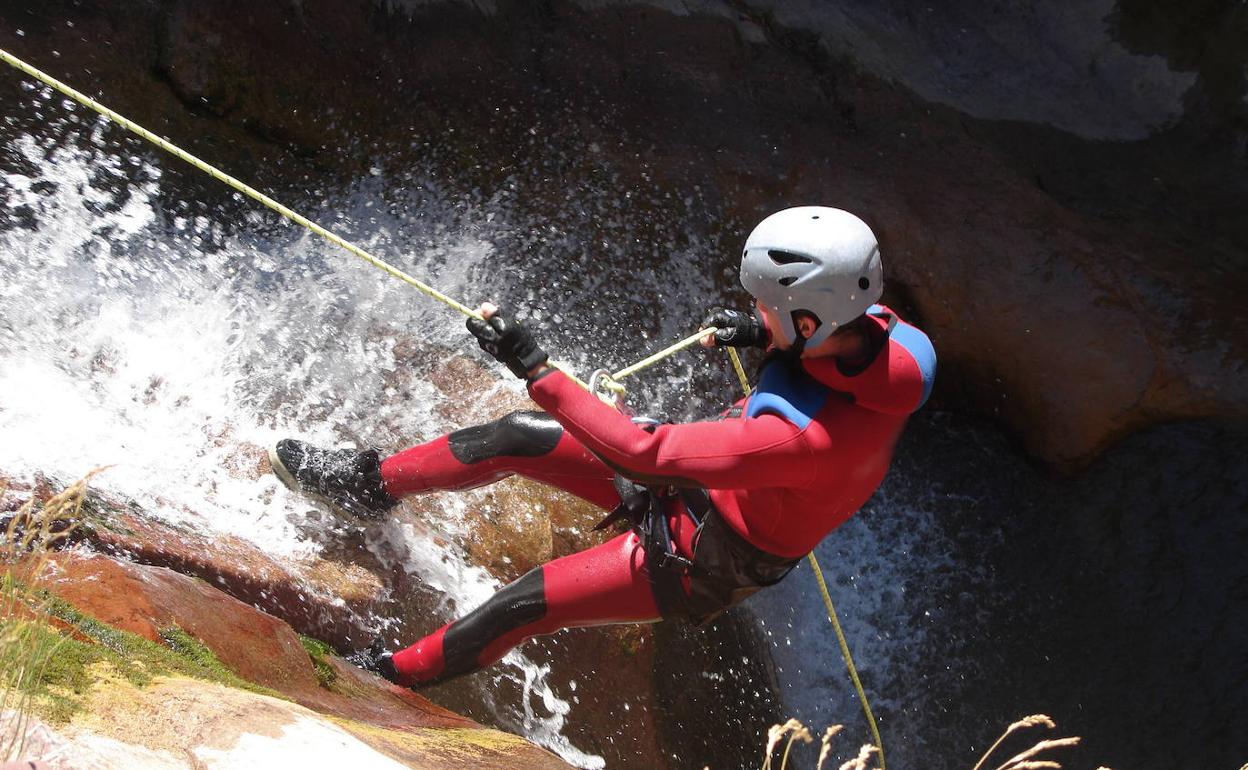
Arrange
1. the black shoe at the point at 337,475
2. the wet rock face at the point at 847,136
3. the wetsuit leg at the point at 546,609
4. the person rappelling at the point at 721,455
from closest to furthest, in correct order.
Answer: the person rappelling at the point at 721,455 < the wetsuit leg at the point at 546,609 < the black shoe at the point at 337,475 < the wet rock face at the point at 847,136

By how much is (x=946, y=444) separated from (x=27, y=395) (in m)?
4.57

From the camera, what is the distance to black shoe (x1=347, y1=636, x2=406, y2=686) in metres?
3.68

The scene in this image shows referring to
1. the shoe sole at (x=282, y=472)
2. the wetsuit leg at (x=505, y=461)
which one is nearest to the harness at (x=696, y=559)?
the wetsuit leg at (x=505, y=461)

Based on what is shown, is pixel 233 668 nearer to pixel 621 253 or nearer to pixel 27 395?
pixel 27 395

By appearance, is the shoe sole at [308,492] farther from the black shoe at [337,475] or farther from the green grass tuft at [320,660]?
the green grass tuft at [320,660]

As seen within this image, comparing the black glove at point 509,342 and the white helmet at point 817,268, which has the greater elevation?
the white helmet at point 817,268

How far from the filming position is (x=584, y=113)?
5.95 m

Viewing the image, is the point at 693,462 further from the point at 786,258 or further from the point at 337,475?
the point at 337,475

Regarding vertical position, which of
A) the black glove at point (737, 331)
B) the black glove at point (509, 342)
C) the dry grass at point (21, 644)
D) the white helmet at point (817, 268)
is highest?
the white helmet at point (817, 268)

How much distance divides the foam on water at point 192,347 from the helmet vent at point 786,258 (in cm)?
214

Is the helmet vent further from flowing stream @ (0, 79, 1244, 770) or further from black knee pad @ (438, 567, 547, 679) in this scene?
flowing stream @ (0, 79, 1244, 770)

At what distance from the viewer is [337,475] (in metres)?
4.03

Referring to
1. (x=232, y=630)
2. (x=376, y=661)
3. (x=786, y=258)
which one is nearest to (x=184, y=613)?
(x=232, y=630)

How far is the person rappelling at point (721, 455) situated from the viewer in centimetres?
288
